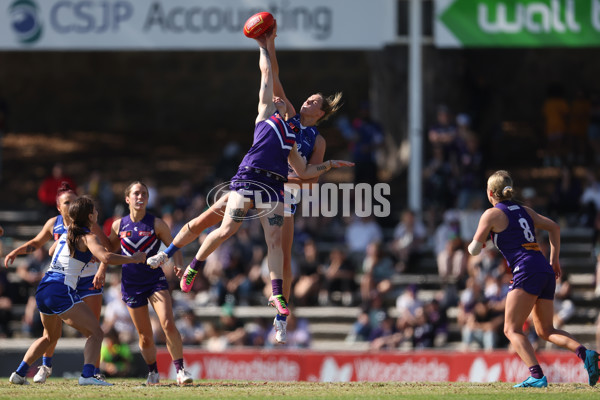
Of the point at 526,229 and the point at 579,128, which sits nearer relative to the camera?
the point at 526,229

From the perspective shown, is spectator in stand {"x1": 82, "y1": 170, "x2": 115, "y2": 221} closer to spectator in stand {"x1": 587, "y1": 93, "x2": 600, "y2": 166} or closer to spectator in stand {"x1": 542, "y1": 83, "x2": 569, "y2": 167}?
spectator in stand {"x1": 542, "y1": 83, "x2": 569, "y2": 167}

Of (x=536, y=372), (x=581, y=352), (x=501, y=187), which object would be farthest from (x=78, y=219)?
(x=581, y=352)

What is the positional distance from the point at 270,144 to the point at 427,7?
389 inches

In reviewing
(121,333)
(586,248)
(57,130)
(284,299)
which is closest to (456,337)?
(586,248)

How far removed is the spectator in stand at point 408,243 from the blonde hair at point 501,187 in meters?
7.46

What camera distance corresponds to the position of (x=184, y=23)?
60.4ft

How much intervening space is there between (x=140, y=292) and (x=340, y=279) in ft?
23.4

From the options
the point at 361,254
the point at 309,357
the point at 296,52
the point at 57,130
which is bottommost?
the point at 309,357

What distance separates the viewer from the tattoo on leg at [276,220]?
10.3m

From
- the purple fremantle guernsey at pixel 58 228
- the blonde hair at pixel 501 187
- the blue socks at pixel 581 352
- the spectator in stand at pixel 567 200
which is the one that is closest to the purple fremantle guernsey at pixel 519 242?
the blonde hair at pixel 501 187

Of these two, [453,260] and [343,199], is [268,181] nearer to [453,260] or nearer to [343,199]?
[453,260]

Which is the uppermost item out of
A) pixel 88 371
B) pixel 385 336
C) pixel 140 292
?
pixel 140 292

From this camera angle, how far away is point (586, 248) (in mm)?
18094

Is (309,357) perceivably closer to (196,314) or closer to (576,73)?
(196,314)
